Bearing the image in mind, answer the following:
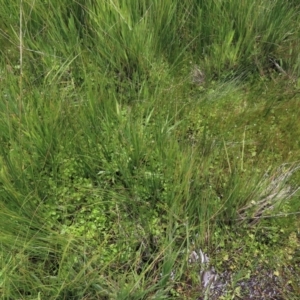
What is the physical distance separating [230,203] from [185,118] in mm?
491

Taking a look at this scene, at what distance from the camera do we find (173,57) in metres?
2.04

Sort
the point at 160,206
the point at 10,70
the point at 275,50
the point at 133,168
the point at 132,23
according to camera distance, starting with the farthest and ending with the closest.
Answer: the point at 275,50, the point at 132,23, the point at 10,70, the point at 133,168, the point at 160,206

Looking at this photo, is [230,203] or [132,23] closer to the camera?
[230,203]

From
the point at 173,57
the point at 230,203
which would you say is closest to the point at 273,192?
the point at 230,203

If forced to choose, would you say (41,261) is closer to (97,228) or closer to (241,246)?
(97,228)

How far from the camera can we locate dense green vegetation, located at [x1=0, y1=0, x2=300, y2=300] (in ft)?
4.43

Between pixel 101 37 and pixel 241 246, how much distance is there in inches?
46.8

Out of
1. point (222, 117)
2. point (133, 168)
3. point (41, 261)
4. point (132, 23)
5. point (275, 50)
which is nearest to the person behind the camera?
point (41, 261)

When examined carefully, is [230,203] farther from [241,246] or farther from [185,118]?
[185,118]

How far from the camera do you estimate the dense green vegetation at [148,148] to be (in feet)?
4.43

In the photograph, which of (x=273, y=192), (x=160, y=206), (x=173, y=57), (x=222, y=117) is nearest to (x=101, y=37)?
(x=173, y=57)

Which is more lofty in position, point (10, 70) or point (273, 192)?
point (10, 70)

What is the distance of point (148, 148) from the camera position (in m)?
1.58

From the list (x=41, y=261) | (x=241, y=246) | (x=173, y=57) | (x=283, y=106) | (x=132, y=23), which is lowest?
(x=241, y=246)
